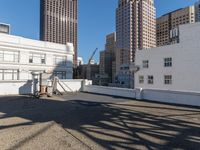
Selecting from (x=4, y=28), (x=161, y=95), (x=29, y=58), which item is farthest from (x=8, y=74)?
(x=161, y=95)

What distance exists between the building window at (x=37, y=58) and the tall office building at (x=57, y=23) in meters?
83.7

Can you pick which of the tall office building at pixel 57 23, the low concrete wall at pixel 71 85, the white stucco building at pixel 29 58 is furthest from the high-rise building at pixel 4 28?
the tall office building at pixel 57 23

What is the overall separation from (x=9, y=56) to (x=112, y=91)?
2280cm

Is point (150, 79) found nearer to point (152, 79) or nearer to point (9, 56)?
point (152, 79)

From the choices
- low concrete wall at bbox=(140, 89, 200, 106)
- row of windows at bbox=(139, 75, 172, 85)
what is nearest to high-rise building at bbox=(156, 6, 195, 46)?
row of windows at bbox=(139, 75, 172, 85)

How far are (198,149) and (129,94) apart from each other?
561 inches

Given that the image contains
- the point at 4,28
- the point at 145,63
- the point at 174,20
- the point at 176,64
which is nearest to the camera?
the point at 176,64

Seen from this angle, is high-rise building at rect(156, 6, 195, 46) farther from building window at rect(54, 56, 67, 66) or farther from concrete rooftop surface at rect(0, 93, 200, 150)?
concrete rooftop surface at rect(0, 93, 200, 150)

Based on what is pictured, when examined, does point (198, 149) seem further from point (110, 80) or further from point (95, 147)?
point (110, 80)

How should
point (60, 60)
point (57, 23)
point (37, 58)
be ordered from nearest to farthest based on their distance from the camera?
point (37, 58) → point (60, 60) → point (57, 23)

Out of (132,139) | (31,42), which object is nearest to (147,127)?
(132,139)

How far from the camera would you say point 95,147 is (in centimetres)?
624

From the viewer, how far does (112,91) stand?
904 inches

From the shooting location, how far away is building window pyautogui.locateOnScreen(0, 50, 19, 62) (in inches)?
1406
